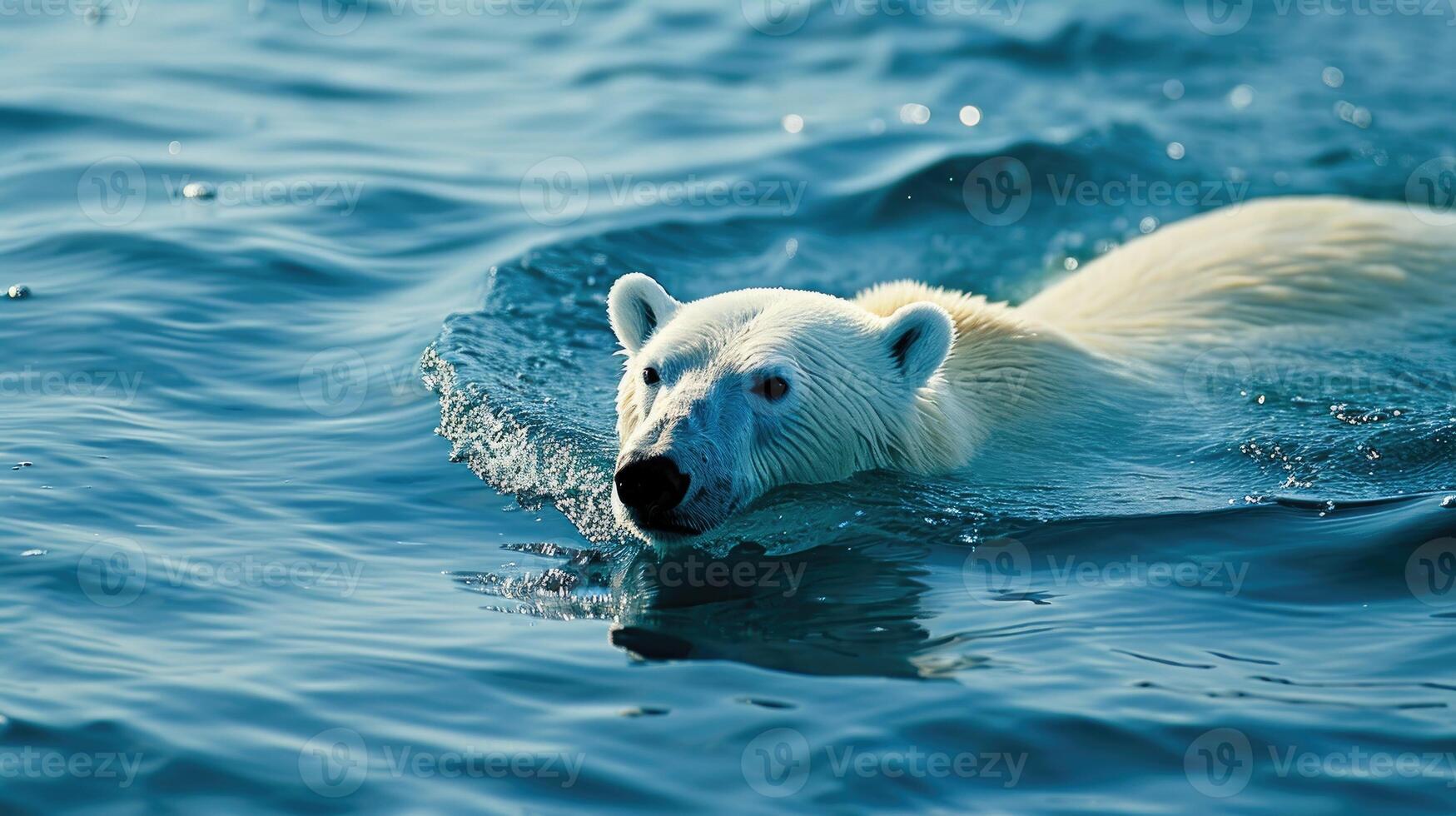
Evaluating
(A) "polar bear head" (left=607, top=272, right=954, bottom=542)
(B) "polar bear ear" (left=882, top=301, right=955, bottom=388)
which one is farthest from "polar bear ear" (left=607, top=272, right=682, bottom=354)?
(B) "polar bear ear" (left=882, top=301, right=955, bottom=388)

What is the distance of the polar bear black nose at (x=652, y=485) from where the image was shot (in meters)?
5.69

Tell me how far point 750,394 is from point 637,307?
88 cm

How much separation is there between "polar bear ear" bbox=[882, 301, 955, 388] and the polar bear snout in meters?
1.25

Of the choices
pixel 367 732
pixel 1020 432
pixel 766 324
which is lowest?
pixel 367 732

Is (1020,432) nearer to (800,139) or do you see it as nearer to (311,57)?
(800,139)

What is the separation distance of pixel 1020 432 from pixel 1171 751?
8.50ft

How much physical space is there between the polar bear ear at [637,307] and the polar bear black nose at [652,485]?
118 centimetres

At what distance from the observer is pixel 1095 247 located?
1129cm

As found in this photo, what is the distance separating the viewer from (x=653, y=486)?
5719 millimetres

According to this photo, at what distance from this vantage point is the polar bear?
19.8 ft

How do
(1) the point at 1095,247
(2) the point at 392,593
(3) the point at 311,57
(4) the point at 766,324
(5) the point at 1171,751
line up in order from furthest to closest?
(3) the point at 311,57
(1) the point at 1095,247
(4) the point at 766,324
(2) the point at 392,593
(5) the point at 1171,751

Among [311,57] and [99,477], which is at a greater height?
[311,57]

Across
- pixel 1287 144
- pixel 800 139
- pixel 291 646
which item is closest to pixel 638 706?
pixel 291 646

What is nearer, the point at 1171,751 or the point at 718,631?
the point at 1171,751
